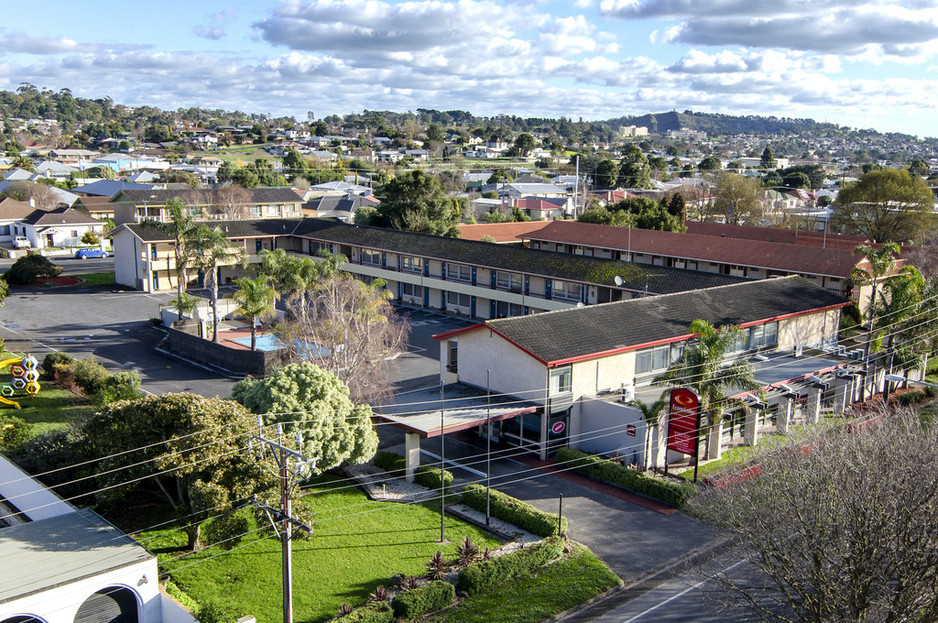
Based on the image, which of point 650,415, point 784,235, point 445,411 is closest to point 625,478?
point 650,415

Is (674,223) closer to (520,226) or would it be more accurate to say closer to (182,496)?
(520,226)

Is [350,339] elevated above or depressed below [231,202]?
below

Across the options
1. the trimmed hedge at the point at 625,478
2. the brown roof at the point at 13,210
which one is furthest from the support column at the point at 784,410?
the brown roof at the point at 13,210

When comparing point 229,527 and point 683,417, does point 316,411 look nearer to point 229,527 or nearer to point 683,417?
A: point 229,527

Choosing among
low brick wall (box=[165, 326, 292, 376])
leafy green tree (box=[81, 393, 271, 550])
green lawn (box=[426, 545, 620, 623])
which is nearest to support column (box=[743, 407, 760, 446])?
green lawn (box=[426, 545, 620, 623])

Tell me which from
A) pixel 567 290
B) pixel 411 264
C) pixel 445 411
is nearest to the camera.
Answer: pixel 445 411

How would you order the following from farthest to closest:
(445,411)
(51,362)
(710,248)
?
(710,248) < (51,362) < (445,411)
